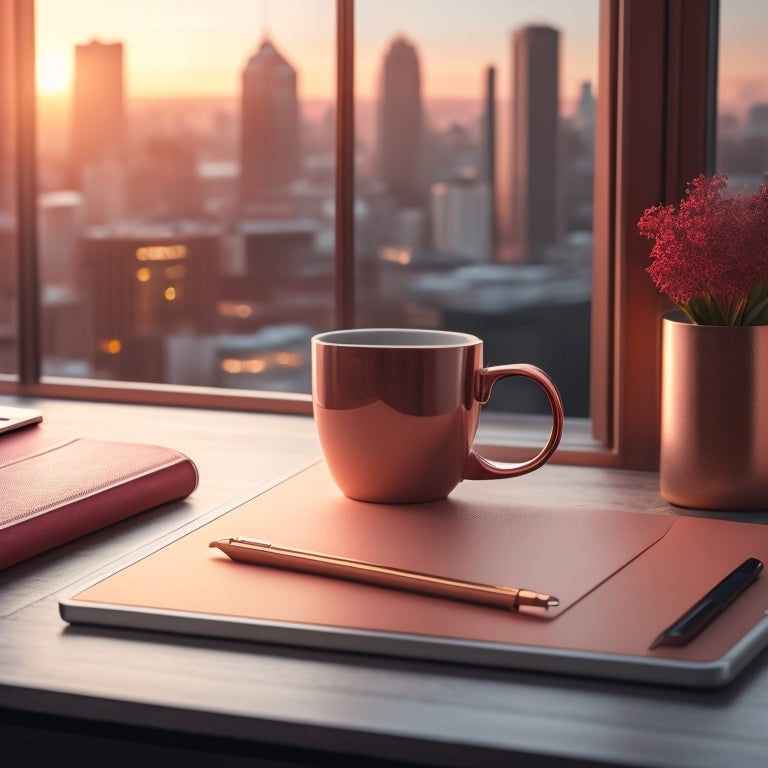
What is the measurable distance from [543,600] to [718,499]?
1.12ft

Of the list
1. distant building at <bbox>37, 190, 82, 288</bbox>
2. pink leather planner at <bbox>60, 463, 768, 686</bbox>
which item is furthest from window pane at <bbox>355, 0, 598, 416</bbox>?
pink leather planner at <bbox>60, 463, 768, 686</bbox>

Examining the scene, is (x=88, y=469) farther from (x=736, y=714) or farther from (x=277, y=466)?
(x=736, y=714)

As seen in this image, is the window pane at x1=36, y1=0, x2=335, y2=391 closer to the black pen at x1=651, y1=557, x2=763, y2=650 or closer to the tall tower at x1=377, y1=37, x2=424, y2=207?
the tall tower at x1=377, y1=37, x2=424, y2=207

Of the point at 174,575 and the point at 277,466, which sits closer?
the point at 174,575

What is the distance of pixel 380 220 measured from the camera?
14352mm

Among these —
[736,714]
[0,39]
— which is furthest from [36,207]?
[736,714]

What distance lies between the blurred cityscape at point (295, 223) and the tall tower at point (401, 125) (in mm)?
30

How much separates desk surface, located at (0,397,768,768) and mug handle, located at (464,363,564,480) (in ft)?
1.03

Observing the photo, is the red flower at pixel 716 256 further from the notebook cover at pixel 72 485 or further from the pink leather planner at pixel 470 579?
the notebook cover at pixel 72 485

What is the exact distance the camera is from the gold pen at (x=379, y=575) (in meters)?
0.64

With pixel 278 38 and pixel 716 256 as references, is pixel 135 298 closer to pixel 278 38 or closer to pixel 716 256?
pixel 278 38

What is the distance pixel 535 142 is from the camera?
14125 millimetres

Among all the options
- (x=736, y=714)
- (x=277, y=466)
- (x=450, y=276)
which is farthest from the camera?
(x=450, y=276)

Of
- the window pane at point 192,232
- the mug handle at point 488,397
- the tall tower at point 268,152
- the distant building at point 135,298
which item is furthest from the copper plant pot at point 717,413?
the distant building at point 135,298
